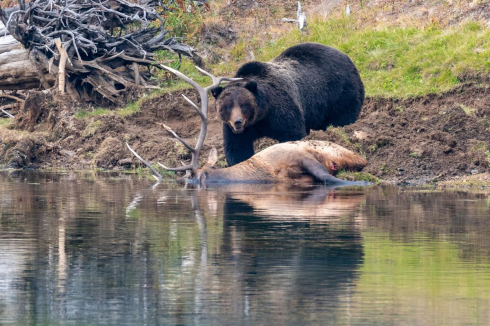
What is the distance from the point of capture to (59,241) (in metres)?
7.18

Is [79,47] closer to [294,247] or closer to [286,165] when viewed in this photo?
[286,165]

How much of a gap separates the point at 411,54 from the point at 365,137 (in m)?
4.65

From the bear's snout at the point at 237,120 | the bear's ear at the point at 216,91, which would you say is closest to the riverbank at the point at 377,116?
the bear's ear at the point at 216,91

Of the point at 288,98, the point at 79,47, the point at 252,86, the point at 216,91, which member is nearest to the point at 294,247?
the point at 252,86

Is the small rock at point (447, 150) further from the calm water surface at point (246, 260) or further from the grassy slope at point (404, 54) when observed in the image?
the grassy slope at point (404, 54)

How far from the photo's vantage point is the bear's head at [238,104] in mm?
13000

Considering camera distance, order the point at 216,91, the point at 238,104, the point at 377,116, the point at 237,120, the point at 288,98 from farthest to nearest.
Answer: the point at 377,116 < the point at 288,98 < the point at 216,91 < the point at 238,104 < the point at 237,120

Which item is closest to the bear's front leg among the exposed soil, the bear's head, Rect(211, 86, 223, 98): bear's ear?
the bear's head

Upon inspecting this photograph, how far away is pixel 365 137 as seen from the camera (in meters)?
14.3

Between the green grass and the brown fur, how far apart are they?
3.90m

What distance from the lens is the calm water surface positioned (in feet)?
15.9

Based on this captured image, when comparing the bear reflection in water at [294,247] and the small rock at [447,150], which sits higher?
the small rock at [447,150]

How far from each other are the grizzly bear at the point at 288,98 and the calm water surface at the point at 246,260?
3.00 meters

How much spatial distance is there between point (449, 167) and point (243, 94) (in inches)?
125
